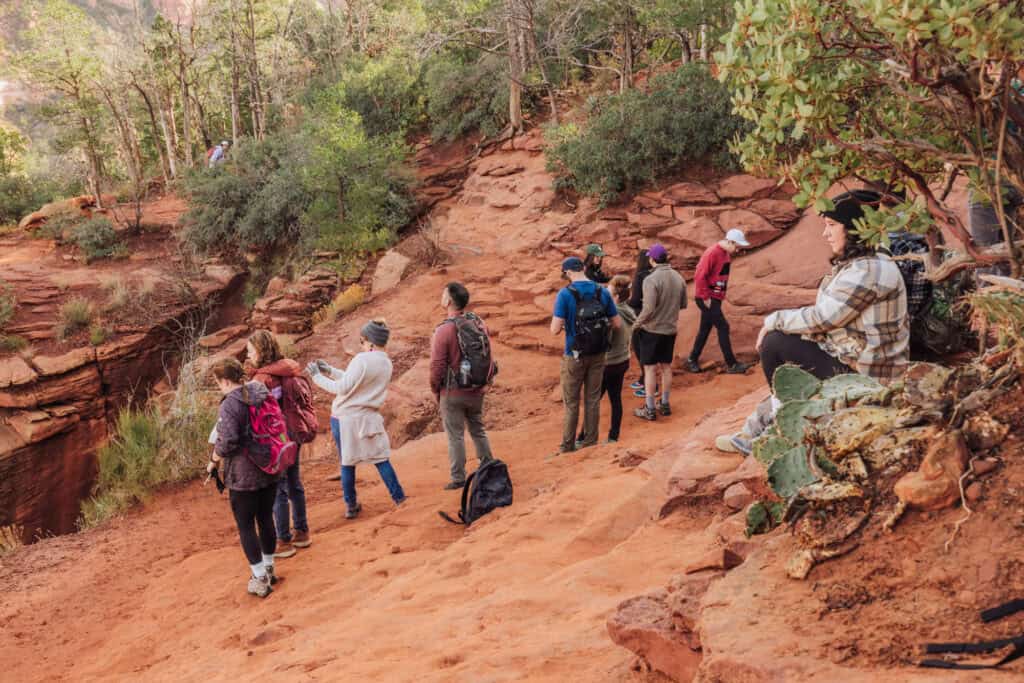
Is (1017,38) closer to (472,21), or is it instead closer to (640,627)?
(640,627)

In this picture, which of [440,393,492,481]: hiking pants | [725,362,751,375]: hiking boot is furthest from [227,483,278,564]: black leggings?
[725,362,751,375]: hiking boot

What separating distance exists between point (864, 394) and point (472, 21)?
746 inches

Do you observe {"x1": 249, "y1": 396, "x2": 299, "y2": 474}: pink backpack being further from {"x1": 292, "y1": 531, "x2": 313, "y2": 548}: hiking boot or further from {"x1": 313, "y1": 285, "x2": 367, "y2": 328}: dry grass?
{"x1": 313, "y1": 285, "x2": 367, "y2": 328}: dry grass

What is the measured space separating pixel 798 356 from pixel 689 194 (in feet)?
29.8

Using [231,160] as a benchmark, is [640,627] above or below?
below

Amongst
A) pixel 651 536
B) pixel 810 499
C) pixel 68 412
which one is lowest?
pixel 68 412

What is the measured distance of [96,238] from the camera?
18.9 metres

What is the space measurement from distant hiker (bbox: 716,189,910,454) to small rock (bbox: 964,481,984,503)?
1.57 metres

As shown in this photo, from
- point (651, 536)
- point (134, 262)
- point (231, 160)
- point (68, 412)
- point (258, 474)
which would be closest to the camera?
point (651, 536)

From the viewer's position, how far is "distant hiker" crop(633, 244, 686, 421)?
26.7 feet

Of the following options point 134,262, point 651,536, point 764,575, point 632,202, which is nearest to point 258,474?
point 651,536

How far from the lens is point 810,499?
9.37ft

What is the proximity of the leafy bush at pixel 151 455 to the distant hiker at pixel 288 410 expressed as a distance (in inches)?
112

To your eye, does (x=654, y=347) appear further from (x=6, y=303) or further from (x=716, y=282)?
(x=6, y=303)
